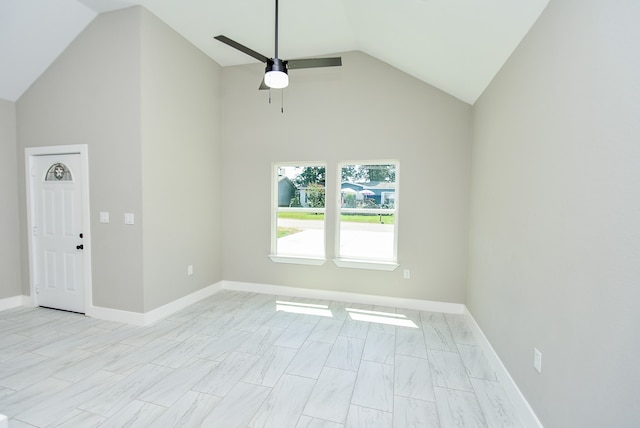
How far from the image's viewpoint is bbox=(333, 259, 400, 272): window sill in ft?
13.4

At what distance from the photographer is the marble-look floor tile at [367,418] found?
1.94 metres

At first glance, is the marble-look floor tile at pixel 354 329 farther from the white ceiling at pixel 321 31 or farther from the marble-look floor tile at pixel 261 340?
the white ceiling at pixel 321 31

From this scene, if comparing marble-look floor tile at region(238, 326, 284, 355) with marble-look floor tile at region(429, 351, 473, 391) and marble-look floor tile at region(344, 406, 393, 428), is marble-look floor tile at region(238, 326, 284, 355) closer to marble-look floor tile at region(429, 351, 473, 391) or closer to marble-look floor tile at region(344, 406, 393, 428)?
marble-look floor tile at region(344, 406, 393, 428)

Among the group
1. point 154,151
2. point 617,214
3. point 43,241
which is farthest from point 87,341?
point 617,214

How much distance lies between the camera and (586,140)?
4.65 feet

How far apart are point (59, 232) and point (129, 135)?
1.74 meters

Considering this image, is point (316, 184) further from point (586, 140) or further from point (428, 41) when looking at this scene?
point (586, 140)

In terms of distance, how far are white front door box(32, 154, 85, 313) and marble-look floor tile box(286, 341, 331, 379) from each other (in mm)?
2998

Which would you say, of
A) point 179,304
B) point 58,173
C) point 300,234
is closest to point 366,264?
point 300,234

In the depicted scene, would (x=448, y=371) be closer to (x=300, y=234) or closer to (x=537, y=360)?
(x=537, y=360)

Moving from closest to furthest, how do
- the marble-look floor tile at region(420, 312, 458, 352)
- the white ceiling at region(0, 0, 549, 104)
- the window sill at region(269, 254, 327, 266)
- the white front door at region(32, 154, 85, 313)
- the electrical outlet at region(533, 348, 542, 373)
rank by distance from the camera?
the electrical outlet at region(533, 348, 542, 373) → the white ceiling at region(0, 0, 549, 104) → the marble-look floor tile at region(420, 312, 458, 352) → the white front door at region(32, 154, 85, 313) → the window sill at region(269, 254, 327, 266)

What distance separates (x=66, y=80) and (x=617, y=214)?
5343 millimetres

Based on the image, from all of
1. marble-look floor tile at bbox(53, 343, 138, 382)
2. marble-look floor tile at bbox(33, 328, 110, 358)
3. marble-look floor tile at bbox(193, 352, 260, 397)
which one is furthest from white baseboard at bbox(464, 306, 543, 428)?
marble-look floor tile at bbox(33, 328, 110, 358)

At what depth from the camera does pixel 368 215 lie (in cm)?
423
